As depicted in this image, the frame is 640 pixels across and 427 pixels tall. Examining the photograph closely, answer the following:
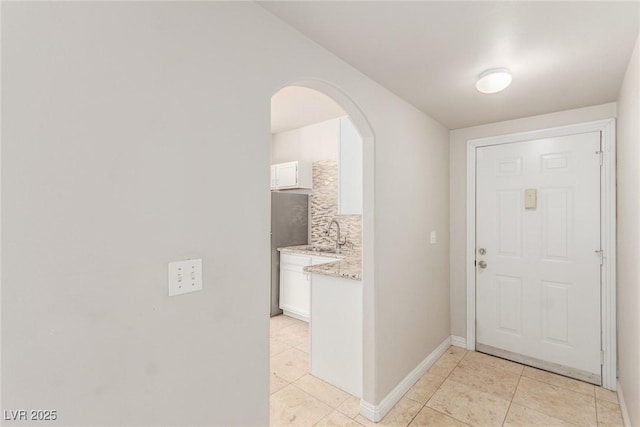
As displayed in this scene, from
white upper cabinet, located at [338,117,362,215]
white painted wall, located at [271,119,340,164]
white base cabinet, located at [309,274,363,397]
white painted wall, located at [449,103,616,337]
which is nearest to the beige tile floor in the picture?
white base cabinet, located at [309,274,363,397]

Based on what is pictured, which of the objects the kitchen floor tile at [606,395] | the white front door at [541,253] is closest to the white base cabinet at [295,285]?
the white front door at [541,253]

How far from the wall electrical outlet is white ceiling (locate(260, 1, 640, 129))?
1194 millimetres

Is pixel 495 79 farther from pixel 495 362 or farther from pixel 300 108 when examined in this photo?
pixel 495 362

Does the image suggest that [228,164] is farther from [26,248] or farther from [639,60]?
[639,60]

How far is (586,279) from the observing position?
2668mm

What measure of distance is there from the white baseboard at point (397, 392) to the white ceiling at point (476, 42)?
7.52ft

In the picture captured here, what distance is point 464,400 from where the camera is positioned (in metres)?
2.34

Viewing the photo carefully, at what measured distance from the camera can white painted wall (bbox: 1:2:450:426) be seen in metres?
0.81

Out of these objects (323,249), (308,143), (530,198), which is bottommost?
(323,249)

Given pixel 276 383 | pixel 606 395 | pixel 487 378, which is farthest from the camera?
pixel 487 378

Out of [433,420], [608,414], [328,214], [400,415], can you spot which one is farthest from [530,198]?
[328,214]

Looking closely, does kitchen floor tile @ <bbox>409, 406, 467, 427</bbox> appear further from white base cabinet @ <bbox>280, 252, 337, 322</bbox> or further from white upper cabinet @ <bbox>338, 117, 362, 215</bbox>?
white base cabinet @ <bbox>280, 252, 337, 322</bbox>

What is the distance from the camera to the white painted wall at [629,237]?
1.71 m

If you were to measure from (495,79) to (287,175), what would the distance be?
2.90m
